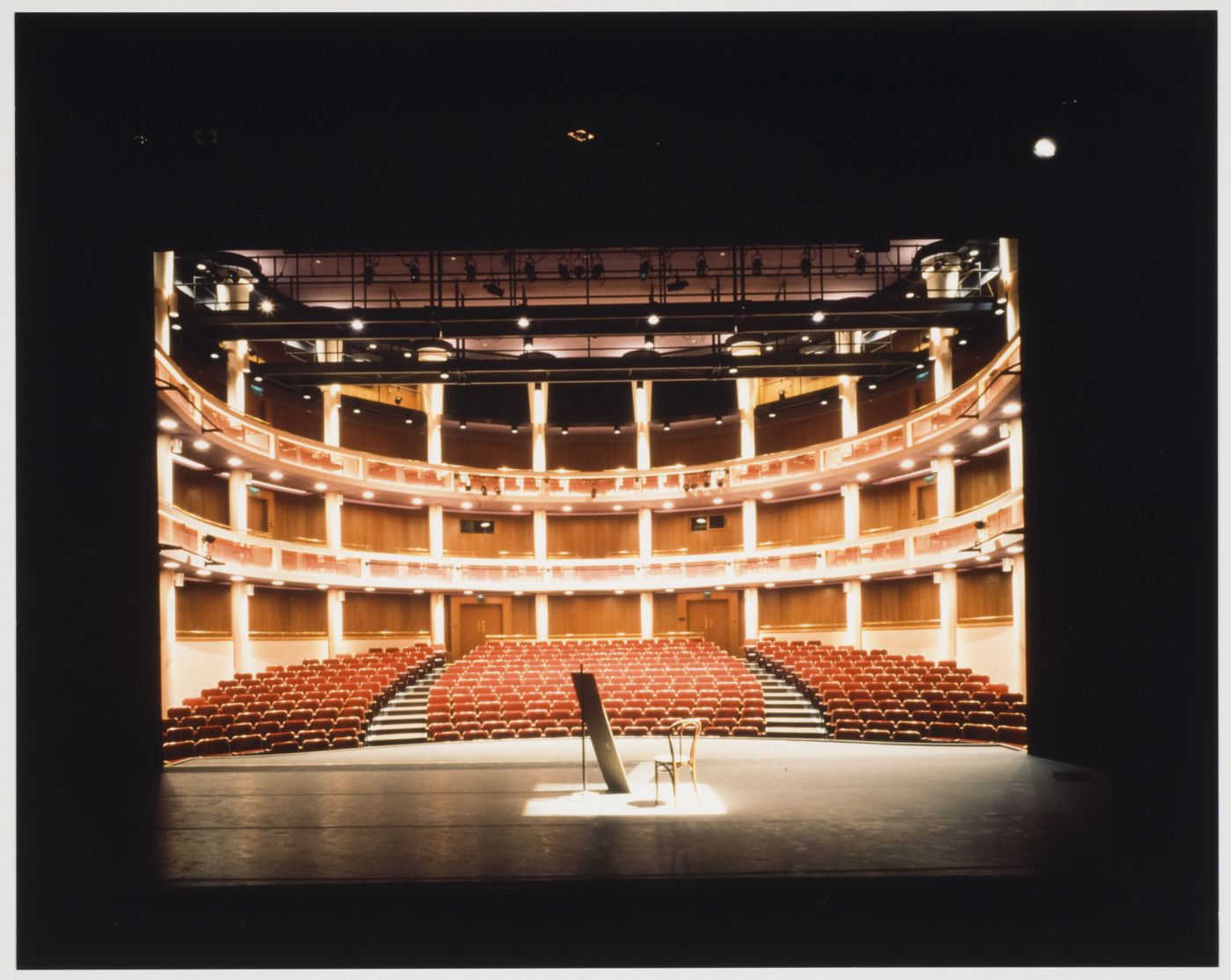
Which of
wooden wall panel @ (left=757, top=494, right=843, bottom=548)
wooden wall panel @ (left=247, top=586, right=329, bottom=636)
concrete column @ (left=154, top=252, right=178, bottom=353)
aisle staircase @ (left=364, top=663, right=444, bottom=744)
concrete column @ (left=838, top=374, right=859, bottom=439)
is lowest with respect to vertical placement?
aisle staircase @ (left=364, top=663, right=444, bottom=744)

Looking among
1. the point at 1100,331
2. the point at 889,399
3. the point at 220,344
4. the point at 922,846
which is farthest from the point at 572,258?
the point at 922,846

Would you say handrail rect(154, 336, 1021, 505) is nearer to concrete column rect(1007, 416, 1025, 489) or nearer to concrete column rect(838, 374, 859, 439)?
concrete column rect(1007, 416, 1025, 489)

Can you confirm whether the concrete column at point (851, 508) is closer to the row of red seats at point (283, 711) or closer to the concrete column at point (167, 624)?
the row of red seats at point (283, 711)

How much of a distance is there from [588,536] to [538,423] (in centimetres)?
398

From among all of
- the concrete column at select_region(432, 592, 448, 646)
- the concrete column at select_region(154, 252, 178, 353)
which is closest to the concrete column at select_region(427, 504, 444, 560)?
the concrete column at select_region(432, 592, 448, 646)

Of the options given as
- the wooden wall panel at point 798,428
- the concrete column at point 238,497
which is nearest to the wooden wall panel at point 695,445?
the wooden wall panel at point 798,428

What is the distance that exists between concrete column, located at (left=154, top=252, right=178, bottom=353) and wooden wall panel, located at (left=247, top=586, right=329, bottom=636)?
22.8 ft

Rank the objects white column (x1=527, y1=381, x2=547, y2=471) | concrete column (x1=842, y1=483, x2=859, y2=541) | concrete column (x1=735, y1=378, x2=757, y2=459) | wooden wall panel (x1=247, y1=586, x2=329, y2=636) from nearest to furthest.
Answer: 1. wooden wall panel (x1=247, y1=586, x2=329, y2=636)
2. concrete column (x1=842, y1=483, x2=859, y2=541)
3. concrete column (x1=735, y1=378, x2=757, y2=459)
4. white column (x1=527, y1=381, x2=547, y2=471)

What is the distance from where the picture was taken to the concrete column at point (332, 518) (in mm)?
24062

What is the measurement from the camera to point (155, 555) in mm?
7051

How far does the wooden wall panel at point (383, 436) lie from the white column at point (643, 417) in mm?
6547

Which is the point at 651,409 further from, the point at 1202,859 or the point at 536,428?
the point at 1202,859


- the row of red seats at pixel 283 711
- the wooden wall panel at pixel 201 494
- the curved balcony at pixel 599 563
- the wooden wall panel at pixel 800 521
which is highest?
the wooden wall panel at pixel 201 494

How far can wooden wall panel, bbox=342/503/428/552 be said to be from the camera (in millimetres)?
25531
